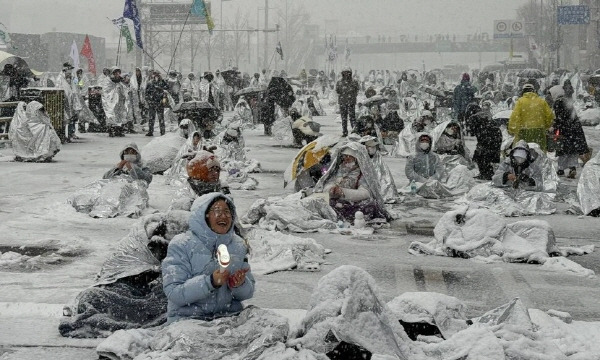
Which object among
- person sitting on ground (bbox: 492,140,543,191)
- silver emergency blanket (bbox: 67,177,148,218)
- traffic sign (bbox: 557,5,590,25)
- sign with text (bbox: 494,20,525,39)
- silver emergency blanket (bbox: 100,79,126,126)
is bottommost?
silver emergency blanket (bbox: 67,177,148,218)

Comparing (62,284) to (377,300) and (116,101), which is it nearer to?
(377,300)

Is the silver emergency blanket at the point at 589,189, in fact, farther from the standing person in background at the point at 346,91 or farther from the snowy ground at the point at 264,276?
the standing person in background at the point at 346,91

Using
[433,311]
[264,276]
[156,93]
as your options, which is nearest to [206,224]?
[433,311]

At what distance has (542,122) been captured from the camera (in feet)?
45.7

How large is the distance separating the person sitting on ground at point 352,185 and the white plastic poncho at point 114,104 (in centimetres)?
1235

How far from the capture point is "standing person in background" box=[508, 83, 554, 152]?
547 inches

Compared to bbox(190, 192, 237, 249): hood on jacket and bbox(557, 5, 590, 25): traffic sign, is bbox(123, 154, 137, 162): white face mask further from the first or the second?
bbox(557, 5, 590, 25): traffic sign

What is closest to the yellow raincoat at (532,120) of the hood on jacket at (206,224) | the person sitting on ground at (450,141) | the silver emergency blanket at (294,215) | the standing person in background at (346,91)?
the person sitting on ground at (450,141)

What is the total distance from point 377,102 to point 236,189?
7.75 metres

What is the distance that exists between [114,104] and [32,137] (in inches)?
226

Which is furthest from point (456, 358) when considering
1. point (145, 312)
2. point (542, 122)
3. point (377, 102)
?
point (377, 102)

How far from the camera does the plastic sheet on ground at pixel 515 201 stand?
1081 centimetres

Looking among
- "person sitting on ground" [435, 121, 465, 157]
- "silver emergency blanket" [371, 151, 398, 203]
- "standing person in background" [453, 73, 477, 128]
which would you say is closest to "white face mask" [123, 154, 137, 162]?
"silver emergency blanket" [371, 151, 398, 203]

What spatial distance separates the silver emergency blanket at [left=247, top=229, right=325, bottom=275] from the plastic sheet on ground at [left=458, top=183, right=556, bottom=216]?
3403mm
